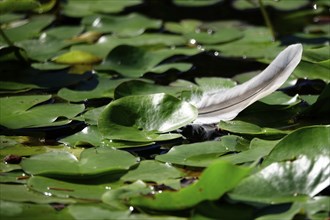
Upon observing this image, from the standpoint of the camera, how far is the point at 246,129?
142 cm

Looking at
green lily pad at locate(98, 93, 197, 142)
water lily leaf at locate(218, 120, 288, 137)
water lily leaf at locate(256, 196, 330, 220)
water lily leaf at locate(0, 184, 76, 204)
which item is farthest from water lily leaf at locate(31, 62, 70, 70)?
water lily leaf at locate(256, 196, 330, 220)

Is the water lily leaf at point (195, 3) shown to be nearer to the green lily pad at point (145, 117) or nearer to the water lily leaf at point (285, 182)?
the green lily pad at point (145, 117)

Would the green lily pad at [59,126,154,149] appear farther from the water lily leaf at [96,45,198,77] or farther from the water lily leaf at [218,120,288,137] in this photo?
the water lily leaf at [96,45,198,77]

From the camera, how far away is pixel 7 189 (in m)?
1.20

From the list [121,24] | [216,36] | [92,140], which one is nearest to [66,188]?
[92,140]

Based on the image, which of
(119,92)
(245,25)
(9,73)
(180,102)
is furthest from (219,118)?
(245,25)

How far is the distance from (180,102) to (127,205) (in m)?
0.36

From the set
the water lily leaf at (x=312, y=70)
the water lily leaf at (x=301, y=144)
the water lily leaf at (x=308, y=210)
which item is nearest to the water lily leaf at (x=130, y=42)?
the water lily leaf at (x=312, y=70)

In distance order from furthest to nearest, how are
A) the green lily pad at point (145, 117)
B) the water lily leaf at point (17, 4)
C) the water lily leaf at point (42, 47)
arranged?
1. the water lily leaf at point (42, 47)
2. the water lily leaf at point (17, 4)
3. the green lily pad at point (145, 117)

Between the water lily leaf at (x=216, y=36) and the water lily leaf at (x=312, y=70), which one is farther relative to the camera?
the water lily leaf at (x=216, y=36)

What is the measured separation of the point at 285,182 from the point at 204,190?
0.44ft

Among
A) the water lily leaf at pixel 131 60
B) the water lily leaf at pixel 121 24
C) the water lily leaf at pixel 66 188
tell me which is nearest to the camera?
the water lily leaf at pixel 66 188

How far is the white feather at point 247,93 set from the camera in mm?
1424

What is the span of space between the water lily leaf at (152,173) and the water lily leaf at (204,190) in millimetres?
131
